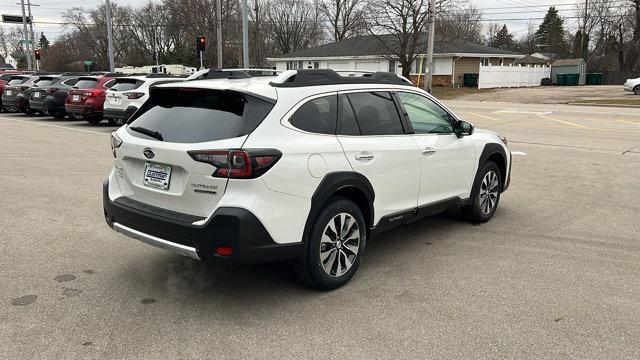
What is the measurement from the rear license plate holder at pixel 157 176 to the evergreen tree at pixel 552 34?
89.6 metres

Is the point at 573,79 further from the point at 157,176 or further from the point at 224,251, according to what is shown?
the point at 224,251

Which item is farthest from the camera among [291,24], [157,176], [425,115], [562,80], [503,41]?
Answer: [503,41]

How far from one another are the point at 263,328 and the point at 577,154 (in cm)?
1015

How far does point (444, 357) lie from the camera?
131 inches

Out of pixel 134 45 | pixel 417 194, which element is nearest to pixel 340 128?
pixel 417 194

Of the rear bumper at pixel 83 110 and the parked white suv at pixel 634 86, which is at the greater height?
the parked white suv at pixel 634 86

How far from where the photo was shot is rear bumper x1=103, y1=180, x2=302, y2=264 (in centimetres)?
355

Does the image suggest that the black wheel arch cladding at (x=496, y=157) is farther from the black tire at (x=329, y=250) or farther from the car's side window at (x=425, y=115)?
the black tire at (x=329, y=250)

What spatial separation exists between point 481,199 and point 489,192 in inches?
8.0

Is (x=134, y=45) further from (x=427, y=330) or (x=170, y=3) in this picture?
(x=427, y=330)

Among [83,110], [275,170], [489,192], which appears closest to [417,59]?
[83,110]

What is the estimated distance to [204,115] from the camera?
3941 millimetres

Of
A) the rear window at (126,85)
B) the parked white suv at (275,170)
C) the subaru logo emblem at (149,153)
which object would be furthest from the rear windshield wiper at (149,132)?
the rear window at (126,85)

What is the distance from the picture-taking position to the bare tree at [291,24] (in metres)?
76.1
